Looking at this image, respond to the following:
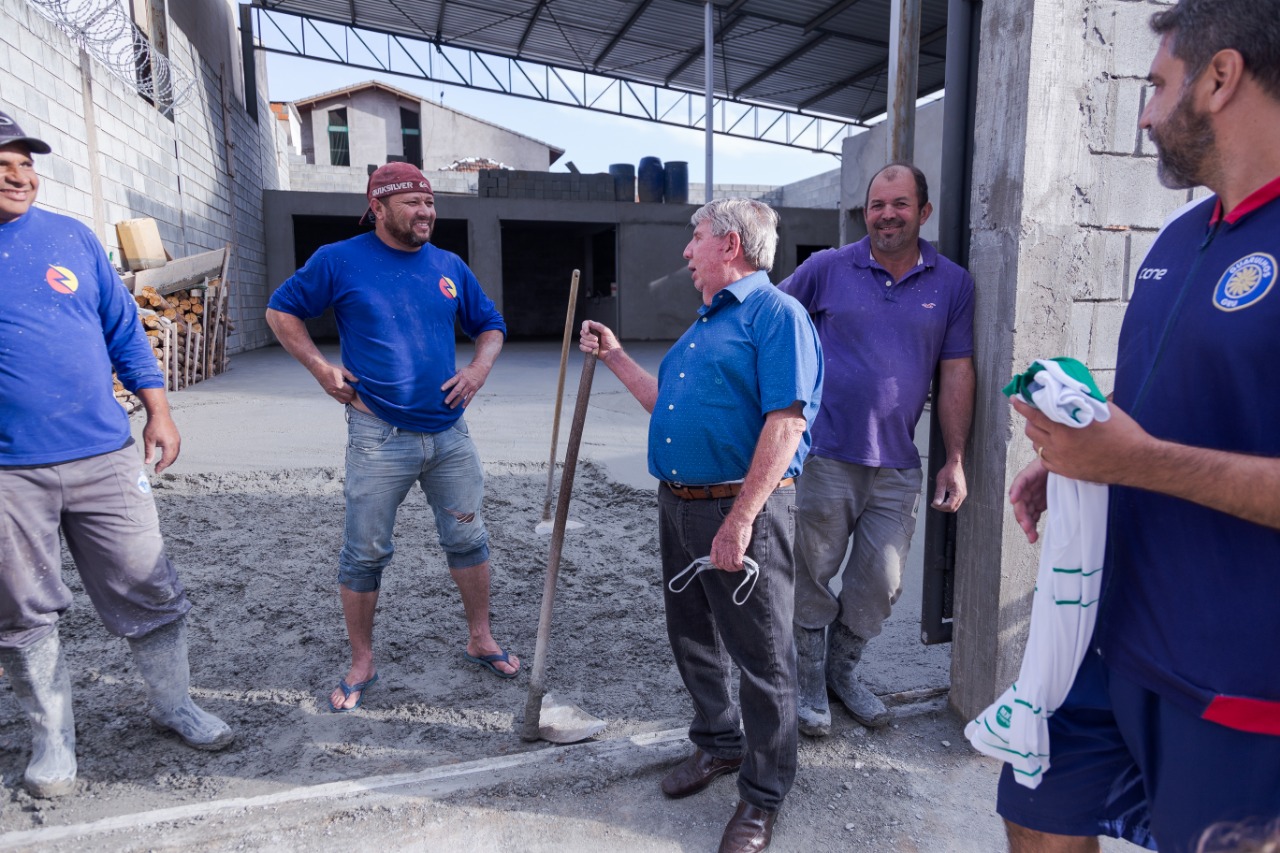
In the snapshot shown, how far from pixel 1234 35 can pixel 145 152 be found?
35.4 feet

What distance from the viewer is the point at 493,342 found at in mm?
3359

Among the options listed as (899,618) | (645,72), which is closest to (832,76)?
(645,72)

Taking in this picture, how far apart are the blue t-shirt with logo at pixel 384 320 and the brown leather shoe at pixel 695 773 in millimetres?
1479

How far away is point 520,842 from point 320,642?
1.71 m

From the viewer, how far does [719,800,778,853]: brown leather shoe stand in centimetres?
225

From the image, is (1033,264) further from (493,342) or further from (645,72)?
(645,72)

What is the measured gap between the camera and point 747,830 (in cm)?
227

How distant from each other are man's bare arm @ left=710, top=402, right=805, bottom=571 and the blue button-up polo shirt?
0.04 metres

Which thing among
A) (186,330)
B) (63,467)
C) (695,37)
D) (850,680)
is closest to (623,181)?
(695,37)

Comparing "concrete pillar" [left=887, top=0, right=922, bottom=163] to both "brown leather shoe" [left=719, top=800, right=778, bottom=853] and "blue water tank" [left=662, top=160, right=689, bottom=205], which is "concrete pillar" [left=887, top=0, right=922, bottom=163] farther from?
"blue water tank" [left=662, top=160, right=689, bottom=205]

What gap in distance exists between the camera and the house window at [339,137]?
27453mm

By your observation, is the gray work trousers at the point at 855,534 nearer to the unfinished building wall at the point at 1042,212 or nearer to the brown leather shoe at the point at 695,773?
the unfinished building wall at the point at 1042,212

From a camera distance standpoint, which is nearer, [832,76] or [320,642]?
[320,642]

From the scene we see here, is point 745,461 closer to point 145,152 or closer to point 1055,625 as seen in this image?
point 1055,625
